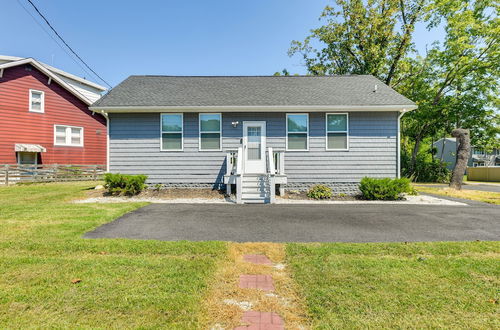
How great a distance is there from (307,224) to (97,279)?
4.02 metres

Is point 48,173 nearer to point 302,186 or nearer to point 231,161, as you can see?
point 231,161

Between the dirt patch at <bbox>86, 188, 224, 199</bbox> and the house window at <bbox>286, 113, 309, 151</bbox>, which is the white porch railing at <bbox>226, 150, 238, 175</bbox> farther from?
the house window at <bbox>286, 113, 309, 151</bbox>

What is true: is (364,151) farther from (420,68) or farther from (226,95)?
(420,68)

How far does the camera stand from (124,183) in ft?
30.2

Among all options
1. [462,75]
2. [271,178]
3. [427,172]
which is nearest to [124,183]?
[271,178]

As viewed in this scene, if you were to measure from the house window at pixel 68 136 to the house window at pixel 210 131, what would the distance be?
38.3 feet

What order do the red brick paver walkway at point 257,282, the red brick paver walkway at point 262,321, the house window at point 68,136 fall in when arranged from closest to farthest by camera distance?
the red brick paver walkway at point 262,321 < the red brick paver walkway at point 257,282 < the house window at point 68,136

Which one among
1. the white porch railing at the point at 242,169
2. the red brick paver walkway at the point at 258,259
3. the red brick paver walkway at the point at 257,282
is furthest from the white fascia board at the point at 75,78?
the red brick paver walkway at the point at 257,282

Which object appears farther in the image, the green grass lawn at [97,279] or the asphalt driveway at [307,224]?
the asphalt driveway at [307,224]

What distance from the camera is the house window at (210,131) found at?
10.4 m

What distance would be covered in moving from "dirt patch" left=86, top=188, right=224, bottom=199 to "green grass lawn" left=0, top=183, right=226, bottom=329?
15.5ft

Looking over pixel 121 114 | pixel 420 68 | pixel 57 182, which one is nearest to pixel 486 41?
pixel 420 68

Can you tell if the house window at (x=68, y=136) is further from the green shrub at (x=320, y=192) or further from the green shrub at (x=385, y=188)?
the green shrub at (x=385, y=188)

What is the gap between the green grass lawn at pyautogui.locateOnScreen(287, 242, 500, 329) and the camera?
2086 millimetres
